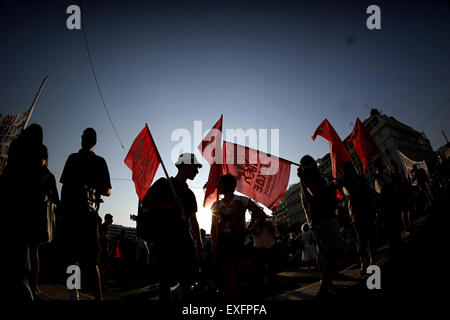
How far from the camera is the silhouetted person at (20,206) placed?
48.6 inches

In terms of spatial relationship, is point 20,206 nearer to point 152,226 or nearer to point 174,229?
point 152,226

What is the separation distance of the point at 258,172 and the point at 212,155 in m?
1.14

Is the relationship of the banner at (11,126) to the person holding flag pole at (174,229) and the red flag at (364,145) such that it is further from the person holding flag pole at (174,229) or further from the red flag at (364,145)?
the red flag at (364,145)

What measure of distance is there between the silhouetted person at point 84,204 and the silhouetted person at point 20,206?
0.66 meters

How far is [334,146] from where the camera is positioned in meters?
→ 5.12

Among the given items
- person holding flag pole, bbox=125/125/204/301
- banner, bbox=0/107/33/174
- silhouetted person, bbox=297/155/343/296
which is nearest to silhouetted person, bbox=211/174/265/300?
person holding flag pole, bbox=125/125/204/301

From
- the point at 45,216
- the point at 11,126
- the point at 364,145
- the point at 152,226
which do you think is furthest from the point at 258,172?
the point at 11,126

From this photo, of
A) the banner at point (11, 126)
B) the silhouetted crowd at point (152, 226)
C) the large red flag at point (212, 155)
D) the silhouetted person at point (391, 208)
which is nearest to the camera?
the silhouetted crowd at point (152, 226)

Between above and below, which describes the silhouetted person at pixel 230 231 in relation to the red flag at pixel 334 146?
below

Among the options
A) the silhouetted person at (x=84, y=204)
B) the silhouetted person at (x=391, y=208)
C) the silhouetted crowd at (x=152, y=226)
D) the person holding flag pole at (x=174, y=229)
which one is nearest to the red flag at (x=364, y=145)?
the silhouetted person at (x=391, y=208)

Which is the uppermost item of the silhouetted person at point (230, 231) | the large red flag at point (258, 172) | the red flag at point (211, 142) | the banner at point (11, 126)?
the banner at point (11, 126)
